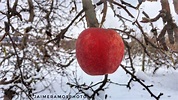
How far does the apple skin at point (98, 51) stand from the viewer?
1.44ft

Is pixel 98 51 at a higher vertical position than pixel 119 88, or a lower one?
higher

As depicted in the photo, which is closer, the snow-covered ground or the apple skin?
the apple skin

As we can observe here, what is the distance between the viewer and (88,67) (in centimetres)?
44

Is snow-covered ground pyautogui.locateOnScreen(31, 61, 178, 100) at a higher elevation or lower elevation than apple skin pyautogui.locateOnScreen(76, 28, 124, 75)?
lower

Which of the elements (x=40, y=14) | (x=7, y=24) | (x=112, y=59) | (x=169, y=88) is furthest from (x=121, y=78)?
(x=112, y=59)

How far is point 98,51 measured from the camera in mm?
441

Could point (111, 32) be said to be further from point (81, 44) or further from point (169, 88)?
point (169, 88)

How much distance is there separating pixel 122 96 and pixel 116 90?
1.01ft

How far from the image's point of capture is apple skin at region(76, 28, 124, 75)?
1.44 feet

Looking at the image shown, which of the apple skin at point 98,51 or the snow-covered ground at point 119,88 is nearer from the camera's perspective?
the apple skin at point 98,51

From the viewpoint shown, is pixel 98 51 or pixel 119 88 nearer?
pixel 98 51

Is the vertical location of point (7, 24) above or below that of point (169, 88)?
above

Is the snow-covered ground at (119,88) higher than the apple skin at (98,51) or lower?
lower

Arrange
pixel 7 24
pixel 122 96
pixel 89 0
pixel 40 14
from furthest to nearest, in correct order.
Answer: pixel 122 96
pixel 40 14
pixel 7 24
pixel 89 0
